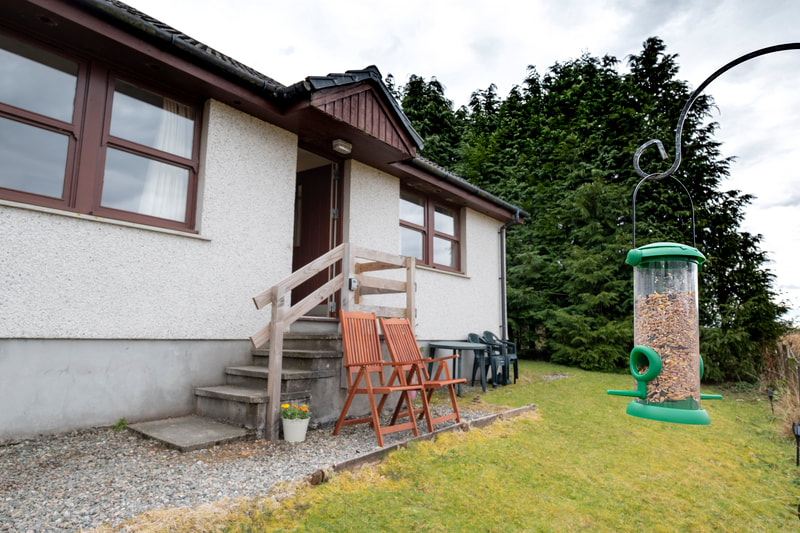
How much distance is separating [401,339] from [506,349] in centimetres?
438

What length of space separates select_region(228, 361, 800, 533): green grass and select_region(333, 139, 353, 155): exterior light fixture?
391 centimetres

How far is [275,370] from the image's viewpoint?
4086 millimetres

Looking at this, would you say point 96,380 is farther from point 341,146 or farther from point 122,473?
point 341,146

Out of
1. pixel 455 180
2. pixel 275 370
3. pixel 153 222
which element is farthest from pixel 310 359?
Result: pixel 455 180

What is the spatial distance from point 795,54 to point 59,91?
5.35 metres

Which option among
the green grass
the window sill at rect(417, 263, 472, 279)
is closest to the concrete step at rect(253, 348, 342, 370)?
the green grass

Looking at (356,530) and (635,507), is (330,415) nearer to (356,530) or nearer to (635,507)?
(356,530)

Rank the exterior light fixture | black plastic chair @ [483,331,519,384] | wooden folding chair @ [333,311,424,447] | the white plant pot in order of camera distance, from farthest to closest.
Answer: black plastic chair @ [483,331,519,384] < the exterior light fixture < wooden folding chair @ [333,311,424,447] < the white plant pot

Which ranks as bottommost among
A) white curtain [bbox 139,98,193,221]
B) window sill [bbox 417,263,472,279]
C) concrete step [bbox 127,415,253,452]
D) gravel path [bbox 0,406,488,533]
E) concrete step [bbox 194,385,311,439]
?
gravel path [bbox 0,406,488,533]

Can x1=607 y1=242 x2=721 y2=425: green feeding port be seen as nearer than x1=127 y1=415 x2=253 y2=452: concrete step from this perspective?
Yes

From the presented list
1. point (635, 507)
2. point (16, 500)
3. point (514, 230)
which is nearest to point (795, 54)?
point (635, 507)

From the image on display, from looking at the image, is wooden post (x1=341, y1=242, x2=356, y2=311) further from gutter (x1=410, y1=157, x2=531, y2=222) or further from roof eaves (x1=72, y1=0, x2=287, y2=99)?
gutter (x1=410, y1=157, x2=531, y2=222)

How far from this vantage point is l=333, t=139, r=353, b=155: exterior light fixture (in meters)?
6.11

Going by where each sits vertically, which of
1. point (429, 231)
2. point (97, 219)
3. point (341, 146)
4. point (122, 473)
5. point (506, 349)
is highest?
point (341, 146)
